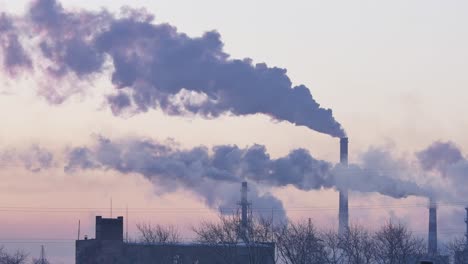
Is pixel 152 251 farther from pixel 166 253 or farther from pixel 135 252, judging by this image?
pixel 135 252

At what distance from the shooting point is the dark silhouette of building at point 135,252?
93.1 meters

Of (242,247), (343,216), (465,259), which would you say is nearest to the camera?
(242,247)

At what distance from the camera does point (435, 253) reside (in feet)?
360

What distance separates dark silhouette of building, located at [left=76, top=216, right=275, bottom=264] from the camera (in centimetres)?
9312

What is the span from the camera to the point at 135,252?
100m

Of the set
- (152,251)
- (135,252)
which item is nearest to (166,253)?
(152,251)

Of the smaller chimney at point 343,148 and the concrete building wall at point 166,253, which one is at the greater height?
the smaller chimney at point 343,148

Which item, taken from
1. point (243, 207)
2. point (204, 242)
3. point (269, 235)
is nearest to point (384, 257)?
point (269, 235)

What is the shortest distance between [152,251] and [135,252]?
3.14m

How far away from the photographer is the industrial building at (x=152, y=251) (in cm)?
9316

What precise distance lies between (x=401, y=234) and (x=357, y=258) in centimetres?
1232

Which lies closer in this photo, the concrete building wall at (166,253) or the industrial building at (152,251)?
the concrete building wall at (166,253)

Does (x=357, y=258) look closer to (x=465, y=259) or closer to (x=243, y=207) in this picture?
(x=465, y=259)

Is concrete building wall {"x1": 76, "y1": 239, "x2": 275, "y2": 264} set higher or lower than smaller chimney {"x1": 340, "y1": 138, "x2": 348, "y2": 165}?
lower
